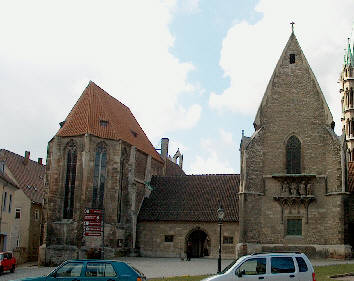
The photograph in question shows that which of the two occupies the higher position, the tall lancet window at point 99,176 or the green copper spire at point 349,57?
the green copper spire at point 349,57

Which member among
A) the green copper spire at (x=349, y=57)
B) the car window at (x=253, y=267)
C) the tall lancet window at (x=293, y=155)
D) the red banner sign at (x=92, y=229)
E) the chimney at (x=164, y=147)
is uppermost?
the green copper spire at (x=349, y=57)

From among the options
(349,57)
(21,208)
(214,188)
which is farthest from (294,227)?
(349,57)

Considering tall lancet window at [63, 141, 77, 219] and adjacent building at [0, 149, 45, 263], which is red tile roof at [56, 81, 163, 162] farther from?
adjacent building at [0, 149, 45, 263]

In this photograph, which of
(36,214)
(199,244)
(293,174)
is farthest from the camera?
(36,214)

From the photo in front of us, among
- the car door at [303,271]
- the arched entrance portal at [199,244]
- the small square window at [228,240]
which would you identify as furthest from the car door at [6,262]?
the car door at [303,271]

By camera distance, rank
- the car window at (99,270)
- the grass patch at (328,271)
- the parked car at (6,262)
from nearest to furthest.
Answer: the car window at (99,270), the grass patch at (328,271), the parked car at (6,262)

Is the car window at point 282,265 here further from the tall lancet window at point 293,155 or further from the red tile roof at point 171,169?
the red tile roof at point 171,169

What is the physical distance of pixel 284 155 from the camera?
35.4 meters

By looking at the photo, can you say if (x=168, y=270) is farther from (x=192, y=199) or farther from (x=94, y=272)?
(x=192, y=199)

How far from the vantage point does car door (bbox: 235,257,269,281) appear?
1423 cm

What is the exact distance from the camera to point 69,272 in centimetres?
1491

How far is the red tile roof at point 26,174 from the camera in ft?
145

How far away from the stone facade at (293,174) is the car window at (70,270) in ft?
67.7

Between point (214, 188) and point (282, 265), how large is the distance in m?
29.1
